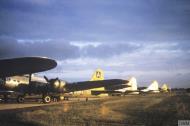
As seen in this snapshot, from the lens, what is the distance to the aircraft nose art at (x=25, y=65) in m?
11.5

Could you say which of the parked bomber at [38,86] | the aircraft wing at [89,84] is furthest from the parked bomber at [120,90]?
the parked bomber at [38,86]

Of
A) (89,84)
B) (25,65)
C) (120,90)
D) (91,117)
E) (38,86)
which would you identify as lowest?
(91,117)

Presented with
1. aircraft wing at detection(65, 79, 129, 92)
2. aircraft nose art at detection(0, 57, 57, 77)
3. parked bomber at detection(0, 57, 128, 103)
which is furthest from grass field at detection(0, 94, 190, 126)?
aircraft wing at detection(65, 79, 129, 92)

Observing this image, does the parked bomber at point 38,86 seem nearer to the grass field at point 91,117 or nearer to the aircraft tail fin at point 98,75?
the grass field at point 91,117

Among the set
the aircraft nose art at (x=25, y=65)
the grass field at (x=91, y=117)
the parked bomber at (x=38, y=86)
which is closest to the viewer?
the aircraft nose art at (x=25, y=65)

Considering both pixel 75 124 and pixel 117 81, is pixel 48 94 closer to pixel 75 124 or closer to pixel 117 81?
pixel 117 81

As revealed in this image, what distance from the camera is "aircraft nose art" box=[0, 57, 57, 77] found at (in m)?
11.5

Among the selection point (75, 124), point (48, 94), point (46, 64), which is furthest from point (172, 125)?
point (48, 94)

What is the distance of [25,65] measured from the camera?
39.9ft

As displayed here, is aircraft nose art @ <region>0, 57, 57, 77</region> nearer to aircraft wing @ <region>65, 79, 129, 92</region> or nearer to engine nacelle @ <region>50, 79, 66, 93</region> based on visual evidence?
engine nacelle @ <region>50, 79, 66, 93</region>

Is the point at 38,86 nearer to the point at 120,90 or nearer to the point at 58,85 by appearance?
the point at 58,85

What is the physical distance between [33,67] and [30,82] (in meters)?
20.8

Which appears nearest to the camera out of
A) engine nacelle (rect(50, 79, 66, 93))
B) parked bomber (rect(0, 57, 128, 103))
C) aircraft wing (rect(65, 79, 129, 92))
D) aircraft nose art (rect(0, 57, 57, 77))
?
aircraft nose art (rect(0, 57, 57, 77))

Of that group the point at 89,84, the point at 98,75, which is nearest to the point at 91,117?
the point at 89,84
